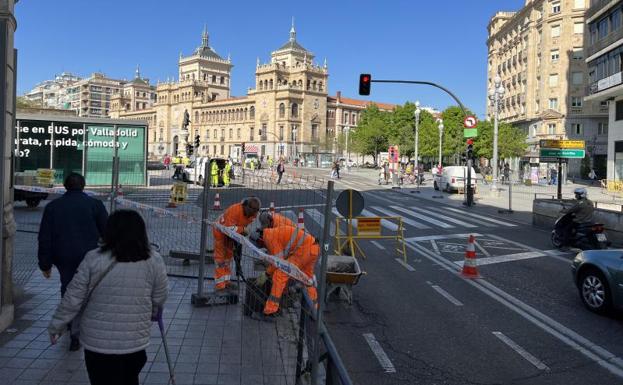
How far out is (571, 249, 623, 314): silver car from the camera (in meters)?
7.39

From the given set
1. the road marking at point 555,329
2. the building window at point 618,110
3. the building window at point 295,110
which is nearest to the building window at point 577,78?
the building window at point 618,110

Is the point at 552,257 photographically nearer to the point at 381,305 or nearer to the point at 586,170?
the point at 381,305

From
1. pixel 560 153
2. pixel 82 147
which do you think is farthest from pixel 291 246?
pixel 82 147

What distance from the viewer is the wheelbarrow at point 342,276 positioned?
310 inches

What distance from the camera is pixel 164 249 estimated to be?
1183cm

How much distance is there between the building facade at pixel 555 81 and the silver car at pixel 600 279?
47.9 meters

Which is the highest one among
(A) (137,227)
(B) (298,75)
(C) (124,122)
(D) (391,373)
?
(B) (298,75)

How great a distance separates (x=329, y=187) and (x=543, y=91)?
65736 mm

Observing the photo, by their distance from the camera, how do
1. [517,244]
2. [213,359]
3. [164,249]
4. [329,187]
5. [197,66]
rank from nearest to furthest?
[329,187], [213,359], [164,249], [517,244], [197,66]

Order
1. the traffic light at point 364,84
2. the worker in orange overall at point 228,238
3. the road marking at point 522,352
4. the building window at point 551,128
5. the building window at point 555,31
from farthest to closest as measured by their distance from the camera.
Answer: the building window at point 551,128, the building window at point 555,31, the traffic light at point 364,84, the worker in orange overall at point 228,238, the road marking at point 522,352

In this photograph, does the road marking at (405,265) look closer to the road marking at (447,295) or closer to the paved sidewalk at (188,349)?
the road marking at (447,295)

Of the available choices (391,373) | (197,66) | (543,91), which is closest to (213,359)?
(391,373)

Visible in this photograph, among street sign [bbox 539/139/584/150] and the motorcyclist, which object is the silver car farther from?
street sign [bbox 539/139/584/150]

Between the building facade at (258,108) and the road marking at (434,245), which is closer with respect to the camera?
the road marking at (434,245)
